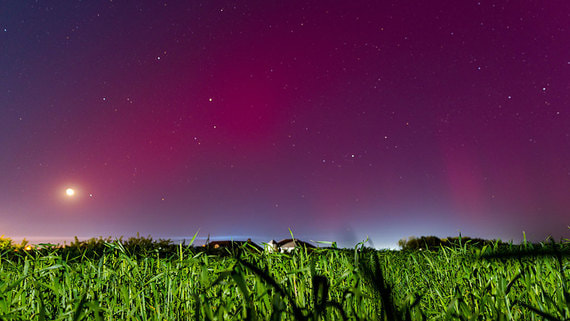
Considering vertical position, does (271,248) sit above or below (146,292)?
above

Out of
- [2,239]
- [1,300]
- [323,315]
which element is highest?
[2,239]

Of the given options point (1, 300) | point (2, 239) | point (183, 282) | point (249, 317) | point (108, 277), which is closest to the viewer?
point (249, 317)

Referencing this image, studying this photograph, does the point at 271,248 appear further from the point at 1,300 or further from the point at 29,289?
the point at 29,289

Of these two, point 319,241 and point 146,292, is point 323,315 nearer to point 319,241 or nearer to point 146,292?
point 319,241

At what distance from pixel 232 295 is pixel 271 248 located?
739 millimetres

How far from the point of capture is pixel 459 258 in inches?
133

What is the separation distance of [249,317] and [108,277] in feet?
5.99

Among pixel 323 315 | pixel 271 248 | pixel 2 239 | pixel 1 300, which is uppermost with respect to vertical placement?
pixel 2 239

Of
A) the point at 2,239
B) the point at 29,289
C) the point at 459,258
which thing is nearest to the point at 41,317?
the point at 29,289

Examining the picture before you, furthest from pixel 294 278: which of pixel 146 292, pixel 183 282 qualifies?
pixel 146 292

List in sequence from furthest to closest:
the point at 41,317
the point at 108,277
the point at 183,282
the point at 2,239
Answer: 1. the point at 2,239
2. the point at 108,277
3. the point at 183,282
4. the point at 41,317

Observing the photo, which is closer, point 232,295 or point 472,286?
point 232,295

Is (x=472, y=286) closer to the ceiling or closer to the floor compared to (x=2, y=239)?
closer to the floor

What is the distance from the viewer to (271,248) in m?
2.80
